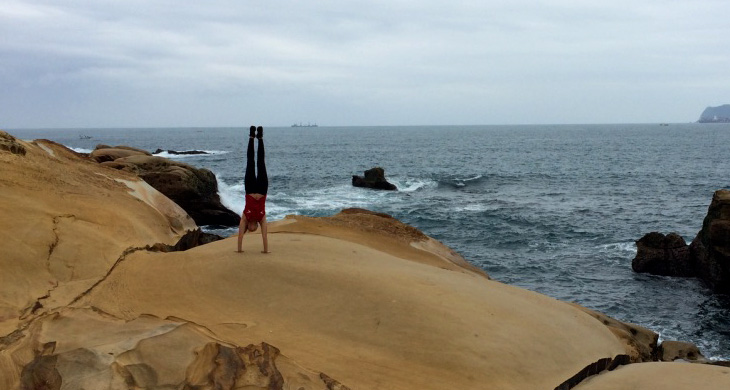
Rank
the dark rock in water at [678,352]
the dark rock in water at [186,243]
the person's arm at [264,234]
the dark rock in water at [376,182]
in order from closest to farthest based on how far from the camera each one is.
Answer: the person's arm at [264,234], the dark rock in water at [186,243], the dark rock in water at [678,352], the dark rock in water at [376,182]

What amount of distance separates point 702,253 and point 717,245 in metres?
1.63

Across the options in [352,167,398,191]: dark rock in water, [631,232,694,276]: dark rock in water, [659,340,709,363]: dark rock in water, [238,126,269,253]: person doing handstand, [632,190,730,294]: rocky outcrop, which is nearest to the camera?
[238,126,269,253]: person doing handstand

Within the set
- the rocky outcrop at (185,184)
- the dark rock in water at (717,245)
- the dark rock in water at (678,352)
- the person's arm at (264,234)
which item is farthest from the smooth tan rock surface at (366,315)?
the rocky outcrop at (185,184)

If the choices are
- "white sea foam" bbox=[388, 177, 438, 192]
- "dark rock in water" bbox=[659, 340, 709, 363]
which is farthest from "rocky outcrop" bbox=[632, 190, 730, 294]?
"white sea foam" bbox=[388, 177, 438, 192]

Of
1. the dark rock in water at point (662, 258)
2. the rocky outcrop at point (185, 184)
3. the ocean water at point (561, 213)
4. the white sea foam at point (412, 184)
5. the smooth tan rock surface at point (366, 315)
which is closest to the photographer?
the smooth tan rock surface at point (366, 315)

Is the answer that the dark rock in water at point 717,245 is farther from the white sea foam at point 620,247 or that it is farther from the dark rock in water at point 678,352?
the dark rock in water at point 678,352

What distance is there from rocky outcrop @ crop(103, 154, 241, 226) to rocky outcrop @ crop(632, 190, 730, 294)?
15.6 meters

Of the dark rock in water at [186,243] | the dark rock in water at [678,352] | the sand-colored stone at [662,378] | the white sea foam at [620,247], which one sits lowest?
the white sea foam at [620,247]

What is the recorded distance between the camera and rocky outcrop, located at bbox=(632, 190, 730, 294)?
18141 mm

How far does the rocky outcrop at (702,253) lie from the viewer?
18.1 metres

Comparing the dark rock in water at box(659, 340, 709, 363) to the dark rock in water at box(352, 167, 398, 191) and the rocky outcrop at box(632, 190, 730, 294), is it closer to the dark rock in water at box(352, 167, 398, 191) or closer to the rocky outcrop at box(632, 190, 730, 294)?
the rocky outcrop at box(632, 190, 730, 294)

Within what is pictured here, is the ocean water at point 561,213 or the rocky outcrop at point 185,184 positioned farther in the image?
the rocky outcrop at point 185,184

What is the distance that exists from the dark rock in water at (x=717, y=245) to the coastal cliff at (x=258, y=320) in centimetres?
986

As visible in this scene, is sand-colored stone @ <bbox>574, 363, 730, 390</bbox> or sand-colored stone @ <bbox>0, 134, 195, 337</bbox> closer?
sand-colored stone @ <bbox>574, 363, 730, 390</bbox>
